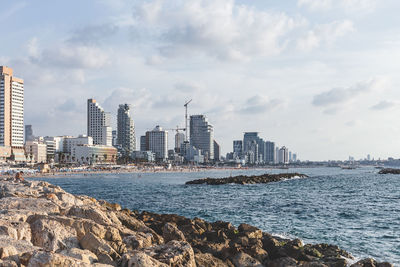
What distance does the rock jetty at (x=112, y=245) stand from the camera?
343 inches

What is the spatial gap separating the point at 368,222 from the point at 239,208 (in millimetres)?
11030

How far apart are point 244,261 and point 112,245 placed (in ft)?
15.0

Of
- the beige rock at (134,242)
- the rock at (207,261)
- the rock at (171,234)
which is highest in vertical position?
the beige rock at (134,242)

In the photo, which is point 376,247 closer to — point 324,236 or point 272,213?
point 324,236

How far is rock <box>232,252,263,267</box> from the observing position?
43.7 feet

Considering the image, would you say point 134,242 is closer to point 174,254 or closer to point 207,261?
point 207,261

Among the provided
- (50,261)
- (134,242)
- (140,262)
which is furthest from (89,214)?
(50,261)

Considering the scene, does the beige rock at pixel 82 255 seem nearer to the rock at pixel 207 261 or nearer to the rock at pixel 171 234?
the rock at pixel 207 261

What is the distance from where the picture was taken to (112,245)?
11.4 metres

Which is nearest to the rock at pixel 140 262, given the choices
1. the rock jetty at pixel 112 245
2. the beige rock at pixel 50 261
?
the rock jetty at pixel 112 245

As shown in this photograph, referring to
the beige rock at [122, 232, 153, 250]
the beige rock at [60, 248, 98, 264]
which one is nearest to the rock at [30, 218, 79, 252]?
the beige rock at [122, 232, 153, 250]

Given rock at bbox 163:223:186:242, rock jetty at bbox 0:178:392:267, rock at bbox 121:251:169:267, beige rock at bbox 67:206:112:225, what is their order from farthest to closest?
rock at bbox 163:223:186:242, beige rock at bbox 67:206:112:225, rock jetty at bbox 0:178:392:267, rock at bbox 121:251:169:267

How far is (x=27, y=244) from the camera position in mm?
9289

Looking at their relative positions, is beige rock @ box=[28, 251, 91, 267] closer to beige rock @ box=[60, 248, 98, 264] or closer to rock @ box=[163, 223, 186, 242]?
beige rock @ box=[60, 248, 98, 264]
